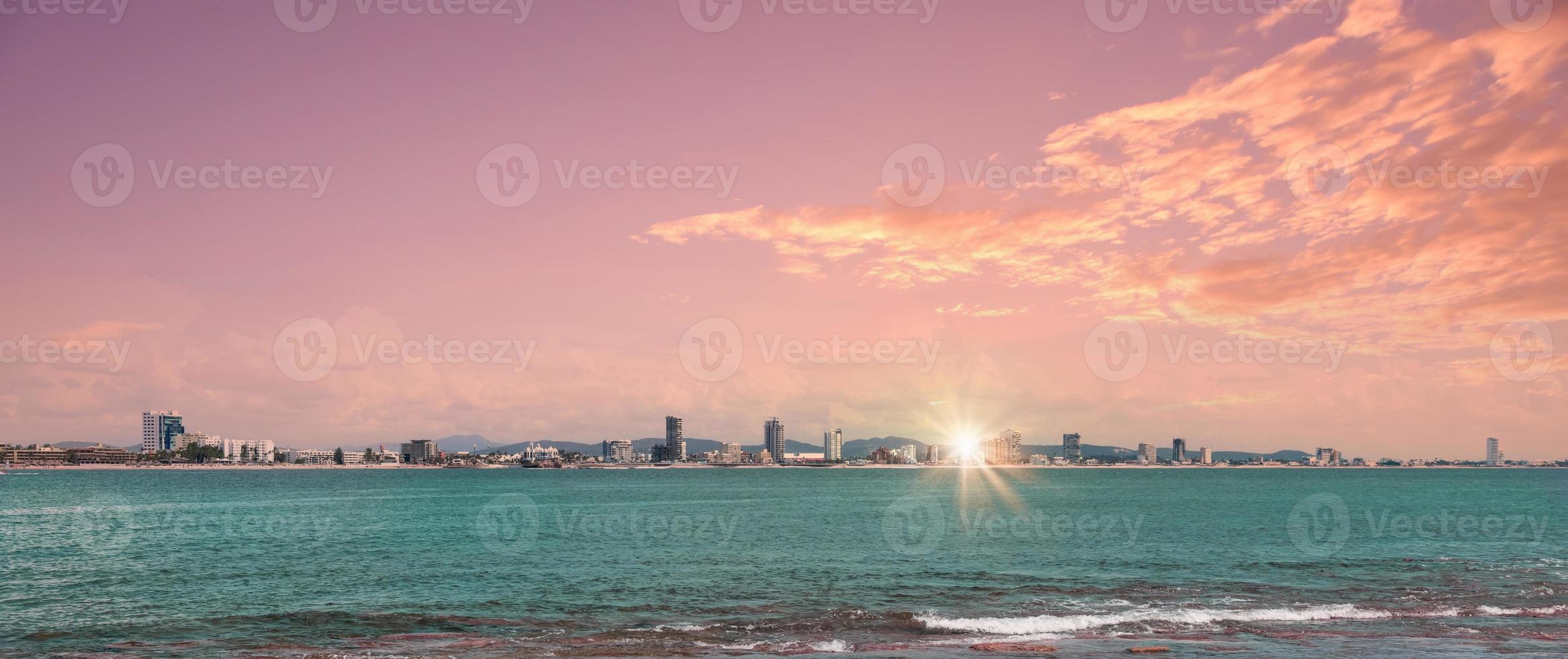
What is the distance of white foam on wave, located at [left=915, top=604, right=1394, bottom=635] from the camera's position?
116ft

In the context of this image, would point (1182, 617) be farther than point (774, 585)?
No

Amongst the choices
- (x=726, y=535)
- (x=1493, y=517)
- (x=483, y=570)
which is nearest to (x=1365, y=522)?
(x=1493, y=517)

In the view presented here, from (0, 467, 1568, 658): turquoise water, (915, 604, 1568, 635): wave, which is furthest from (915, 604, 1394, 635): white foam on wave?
(0, 467, 1568, 658): turquoise water

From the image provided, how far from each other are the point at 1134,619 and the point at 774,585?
19801 millimetres

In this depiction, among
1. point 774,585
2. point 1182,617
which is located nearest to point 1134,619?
point 1182,617

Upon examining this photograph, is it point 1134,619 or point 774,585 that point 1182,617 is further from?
point 774,585

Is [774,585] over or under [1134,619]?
under

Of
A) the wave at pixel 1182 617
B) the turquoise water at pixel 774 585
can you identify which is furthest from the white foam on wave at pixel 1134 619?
the turquoise water at pixel 774 585

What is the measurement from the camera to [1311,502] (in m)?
133

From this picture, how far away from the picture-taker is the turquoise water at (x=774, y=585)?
3347cm

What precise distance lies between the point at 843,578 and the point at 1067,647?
1935cm

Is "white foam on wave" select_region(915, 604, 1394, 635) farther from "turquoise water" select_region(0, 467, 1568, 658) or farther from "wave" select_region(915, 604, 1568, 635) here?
"turquoise water" select_region(0, 467, 1568, 658)

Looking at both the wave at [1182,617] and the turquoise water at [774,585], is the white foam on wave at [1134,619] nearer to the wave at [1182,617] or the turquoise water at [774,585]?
the wave at [1182,617]

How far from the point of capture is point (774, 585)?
47.0 metres
